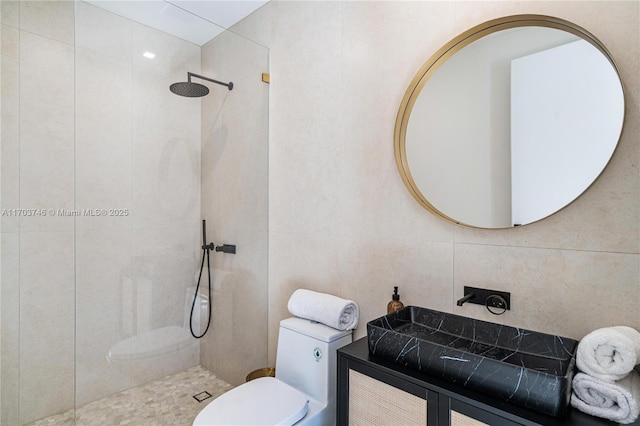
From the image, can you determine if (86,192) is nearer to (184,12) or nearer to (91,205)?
(91,205)

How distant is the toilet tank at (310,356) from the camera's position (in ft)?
5.21

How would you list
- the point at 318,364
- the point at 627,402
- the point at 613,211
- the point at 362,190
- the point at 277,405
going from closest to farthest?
1. the point at 627,402
2. the point at 613,211
3. the point at 277,405
4. the point at 318,364
5. the point at 362,190

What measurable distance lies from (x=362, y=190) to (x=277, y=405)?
1.03 meters

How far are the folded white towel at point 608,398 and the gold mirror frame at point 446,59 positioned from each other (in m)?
0.51

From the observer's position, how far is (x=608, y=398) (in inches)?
34.6

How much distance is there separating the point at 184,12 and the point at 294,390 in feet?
6.67

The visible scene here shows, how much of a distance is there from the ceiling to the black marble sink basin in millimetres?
1774

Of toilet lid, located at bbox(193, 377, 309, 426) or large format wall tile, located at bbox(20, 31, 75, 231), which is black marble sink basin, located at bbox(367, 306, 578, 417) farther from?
large format wall tile, located at bbox(20, 31, 75, 231)

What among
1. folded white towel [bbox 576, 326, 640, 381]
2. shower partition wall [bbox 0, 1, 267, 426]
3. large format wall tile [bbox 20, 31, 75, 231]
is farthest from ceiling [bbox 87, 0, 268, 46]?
folded white towel [bbox 576, 326, 640, 381]

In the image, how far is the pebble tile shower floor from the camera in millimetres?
1677

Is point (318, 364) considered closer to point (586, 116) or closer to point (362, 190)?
point (362, 190)

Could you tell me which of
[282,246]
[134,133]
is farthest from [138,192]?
[282,246]

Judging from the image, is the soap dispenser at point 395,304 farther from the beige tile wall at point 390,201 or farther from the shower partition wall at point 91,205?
the shower partition wall at point 91,205

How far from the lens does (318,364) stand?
63.3 inches
